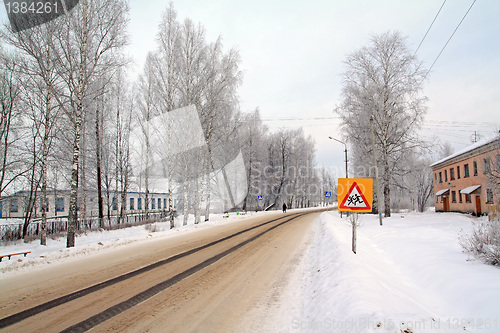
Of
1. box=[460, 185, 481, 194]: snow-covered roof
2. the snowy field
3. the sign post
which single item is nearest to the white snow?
the snowy field

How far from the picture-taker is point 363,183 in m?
7.09

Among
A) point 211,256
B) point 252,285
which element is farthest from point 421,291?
point 211,256

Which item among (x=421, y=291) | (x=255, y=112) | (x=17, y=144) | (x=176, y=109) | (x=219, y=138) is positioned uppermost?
(x=255, y=112)

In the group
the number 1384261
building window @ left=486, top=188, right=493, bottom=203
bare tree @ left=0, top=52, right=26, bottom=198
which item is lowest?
building window @ left=486, top=188, right=493, bottom=203

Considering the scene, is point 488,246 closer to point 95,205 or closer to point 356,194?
point 356,194

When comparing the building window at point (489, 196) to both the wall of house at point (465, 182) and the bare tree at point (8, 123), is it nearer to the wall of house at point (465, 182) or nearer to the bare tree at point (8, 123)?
the wall of house at point (465, 182)

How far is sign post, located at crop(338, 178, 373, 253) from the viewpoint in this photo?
6996mm

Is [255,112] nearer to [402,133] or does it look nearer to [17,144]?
[402,133]

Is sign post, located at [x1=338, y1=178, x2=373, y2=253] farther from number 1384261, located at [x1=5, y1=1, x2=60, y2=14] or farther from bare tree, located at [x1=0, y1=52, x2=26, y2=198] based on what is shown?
bare tree, located at [x1=0, y1=52, x2=26, y2=198]

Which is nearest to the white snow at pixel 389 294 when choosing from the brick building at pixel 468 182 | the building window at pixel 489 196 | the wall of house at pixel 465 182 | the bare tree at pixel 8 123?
the bare tree at pixel 8 123

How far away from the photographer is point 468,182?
25.3m

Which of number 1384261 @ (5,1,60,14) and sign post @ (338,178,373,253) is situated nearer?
sign post @ (338,178,373,253)

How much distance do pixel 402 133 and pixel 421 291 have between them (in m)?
20.7

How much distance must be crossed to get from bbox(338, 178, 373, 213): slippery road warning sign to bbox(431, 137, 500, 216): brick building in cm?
1443
